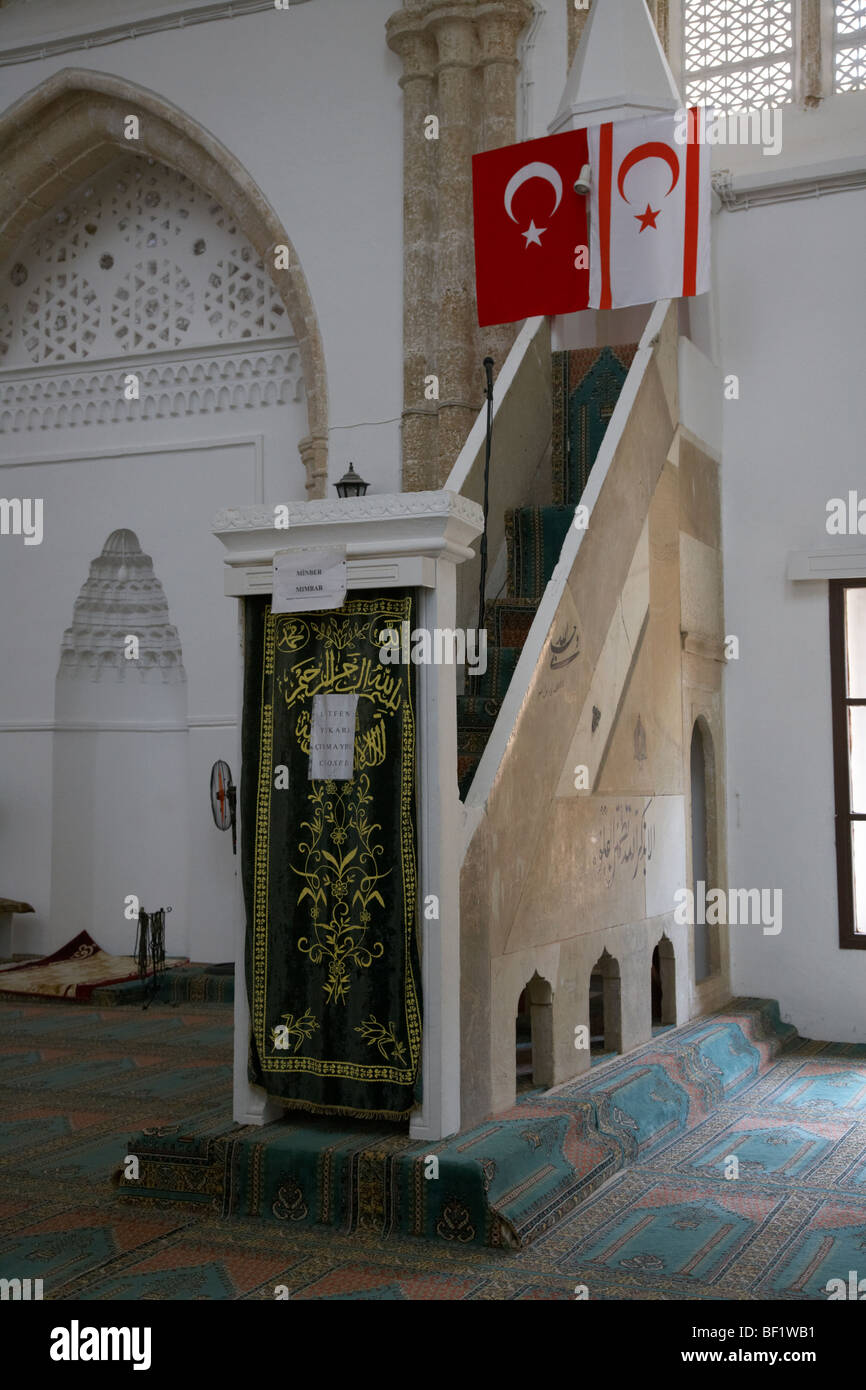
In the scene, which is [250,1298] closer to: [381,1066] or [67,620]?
[381,1066]

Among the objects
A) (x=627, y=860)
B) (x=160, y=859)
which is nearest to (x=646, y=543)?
(x=627, y=860)

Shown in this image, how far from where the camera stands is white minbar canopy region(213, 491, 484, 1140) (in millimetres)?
3836

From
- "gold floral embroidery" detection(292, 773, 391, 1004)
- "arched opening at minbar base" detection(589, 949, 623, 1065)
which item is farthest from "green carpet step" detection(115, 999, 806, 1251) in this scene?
"arched opening at minbar base" detection(589, 949, 623, 1065)

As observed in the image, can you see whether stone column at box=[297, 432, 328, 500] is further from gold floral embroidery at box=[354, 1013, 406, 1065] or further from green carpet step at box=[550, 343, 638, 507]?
gold floral embroidery at box=[354, 1013, 406, 1065]

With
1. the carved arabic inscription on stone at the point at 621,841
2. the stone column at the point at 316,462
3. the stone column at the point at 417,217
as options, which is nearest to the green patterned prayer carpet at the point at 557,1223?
the carved arabic inscription on stone at the point at 621,841

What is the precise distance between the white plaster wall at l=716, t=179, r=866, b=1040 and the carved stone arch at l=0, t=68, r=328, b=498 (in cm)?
251

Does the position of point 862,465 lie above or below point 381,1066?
above

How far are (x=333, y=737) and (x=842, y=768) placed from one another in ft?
11.3

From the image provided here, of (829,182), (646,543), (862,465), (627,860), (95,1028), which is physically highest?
(829,182)

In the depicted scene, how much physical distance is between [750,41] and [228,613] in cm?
447

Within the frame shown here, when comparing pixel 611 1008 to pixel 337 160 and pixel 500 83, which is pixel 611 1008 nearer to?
pixel 500 83

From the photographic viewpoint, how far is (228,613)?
28.6 feet

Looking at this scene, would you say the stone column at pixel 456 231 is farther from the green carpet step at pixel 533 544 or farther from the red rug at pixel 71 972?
the red rug at pixel 71 972

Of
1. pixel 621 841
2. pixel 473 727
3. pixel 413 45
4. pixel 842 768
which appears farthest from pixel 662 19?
pixel 621 841
